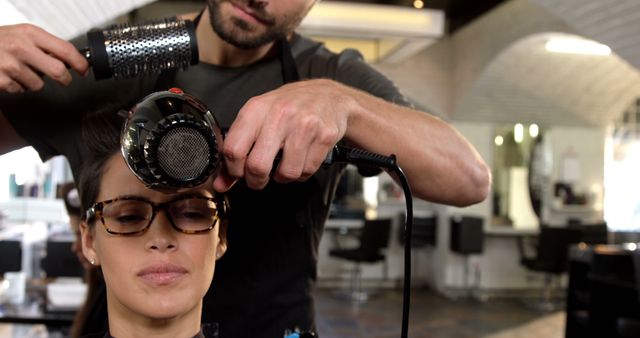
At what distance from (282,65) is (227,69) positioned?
0.33 ft

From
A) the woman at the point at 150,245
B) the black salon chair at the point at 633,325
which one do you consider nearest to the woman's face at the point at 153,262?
the woman at the point at 150,245

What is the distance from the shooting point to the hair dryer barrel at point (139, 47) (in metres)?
0.83

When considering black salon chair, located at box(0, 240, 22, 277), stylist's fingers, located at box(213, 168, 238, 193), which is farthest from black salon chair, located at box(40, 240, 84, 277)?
stylist's fingers, located at box(213, 168, 238, 193)

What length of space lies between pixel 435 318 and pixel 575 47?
331 centimetres

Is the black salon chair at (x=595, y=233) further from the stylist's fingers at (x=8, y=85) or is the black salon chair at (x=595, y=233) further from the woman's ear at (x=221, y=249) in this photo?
the stylist's fingers at (x=8, y=85)

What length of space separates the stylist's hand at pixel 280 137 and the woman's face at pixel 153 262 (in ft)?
0.83

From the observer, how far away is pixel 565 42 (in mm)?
6512

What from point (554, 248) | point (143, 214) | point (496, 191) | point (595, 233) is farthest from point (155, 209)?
point (496, 191)

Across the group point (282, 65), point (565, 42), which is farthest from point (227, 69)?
point (565, 42)

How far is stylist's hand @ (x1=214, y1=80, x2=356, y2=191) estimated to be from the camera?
71 centimetres

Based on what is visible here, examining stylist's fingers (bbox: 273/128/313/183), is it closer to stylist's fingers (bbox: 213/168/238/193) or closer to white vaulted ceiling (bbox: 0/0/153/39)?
stylist's fingers (bbox: 213/168/238/193)

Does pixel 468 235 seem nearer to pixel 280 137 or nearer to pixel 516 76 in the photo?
pixel 516 76

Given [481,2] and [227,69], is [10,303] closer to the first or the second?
[227,69]

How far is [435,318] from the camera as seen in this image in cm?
705
